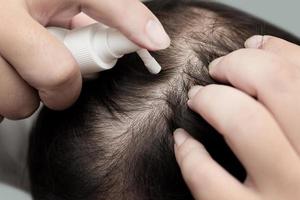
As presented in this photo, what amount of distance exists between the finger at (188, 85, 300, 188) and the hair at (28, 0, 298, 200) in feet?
0.27

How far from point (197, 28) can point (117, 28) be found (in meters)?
0.14

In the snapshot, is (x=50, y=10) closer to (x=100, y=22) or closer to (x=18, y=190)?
(x=100, y=22)

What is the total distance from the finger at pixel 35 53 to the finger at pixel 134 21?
72 mm

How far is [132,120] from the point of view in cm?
66

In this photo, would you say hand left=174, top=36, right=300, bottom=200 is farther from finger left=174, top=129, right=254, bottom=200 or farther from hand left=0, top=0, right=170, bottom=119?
hand left=0, top=0, right=170, bottom=119

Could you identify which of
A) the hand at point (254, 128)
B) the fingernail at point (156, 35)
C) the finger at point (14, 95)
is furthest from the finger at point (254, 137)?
the finger at point (14, 95)

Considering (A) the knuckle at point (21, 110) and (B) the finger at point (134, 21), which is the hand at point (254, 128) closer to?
(B) the finger at point (134, 21)

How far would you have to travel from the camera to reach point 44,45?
0.58 m

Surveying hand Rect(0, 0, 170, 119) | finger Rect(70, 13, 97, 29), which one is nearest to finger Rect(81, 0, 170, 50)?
hand Rect(0, 0, 170, 119)

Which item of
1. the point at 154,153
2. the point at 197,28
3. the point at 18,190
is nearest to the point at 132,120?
the point at 154,153

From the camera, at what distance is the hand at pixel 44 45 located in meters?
0.58

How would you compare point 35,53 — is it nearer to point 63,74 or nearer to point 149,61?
point 63,74

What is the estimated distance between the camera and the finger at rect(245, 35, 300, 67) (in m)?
0.61

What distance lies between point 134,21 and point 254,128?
20 cm
